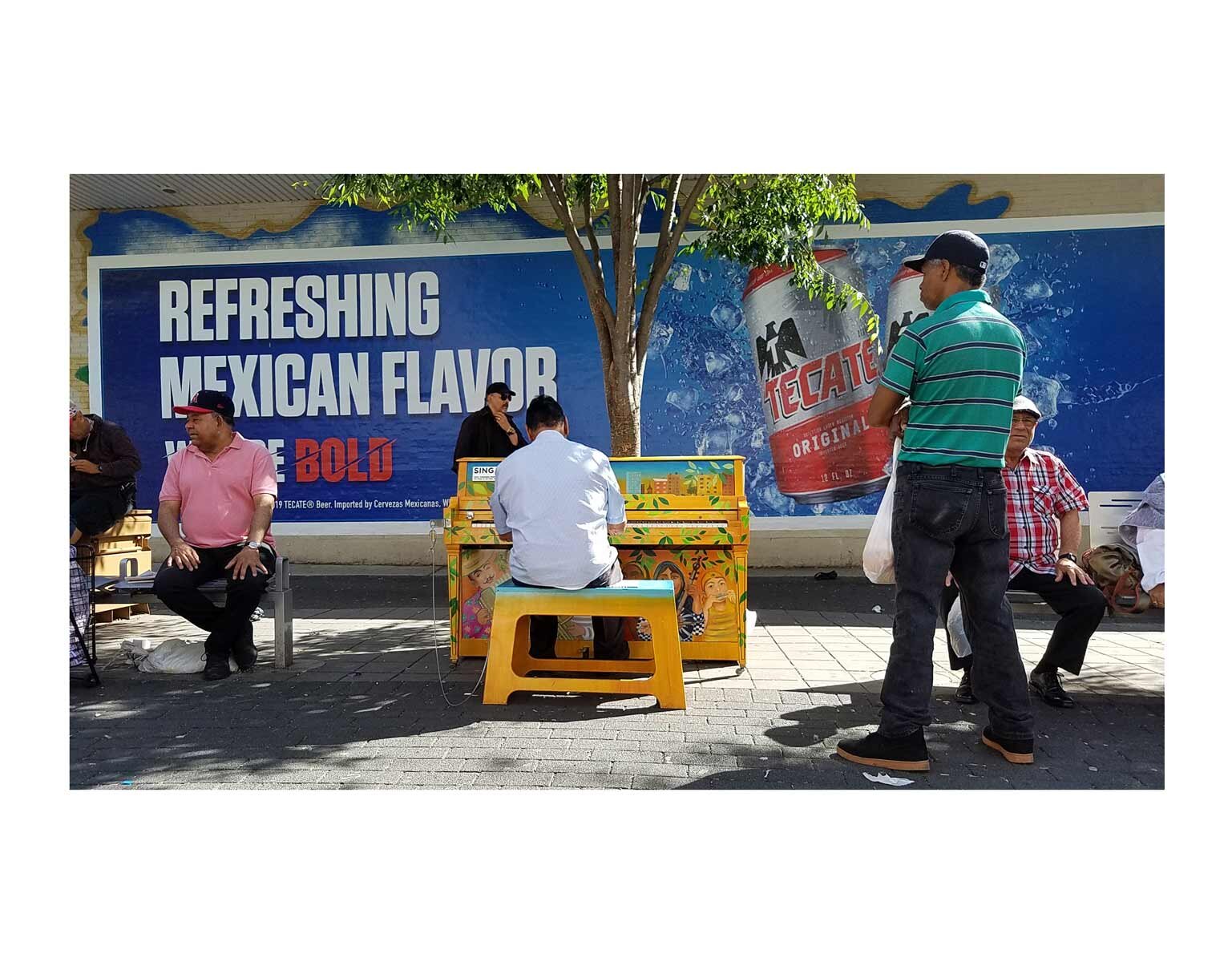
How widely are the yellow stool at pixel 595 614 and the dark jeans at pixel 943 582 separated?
44.3 inches

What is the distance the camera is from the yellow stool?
14.3 ft

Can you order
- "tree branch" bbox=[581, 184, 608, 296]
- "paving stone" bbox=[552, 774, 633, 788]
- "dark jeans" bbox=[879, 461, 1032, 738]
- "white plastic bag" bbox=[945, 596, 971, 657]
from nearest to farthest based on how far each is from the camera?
1. "paving stone" bbox=[552, 774, 633, 788]
2. "dark jeans" bbox=[879, 461, 1032, 738]
3. "white plastic bag" bbox=[945, 596, 971, 657]
4. "tree branch" bbox=[581, 184, 608, 296]

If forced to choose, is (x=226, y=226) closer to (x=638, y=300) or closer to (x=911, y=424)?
(x=638, y=300)

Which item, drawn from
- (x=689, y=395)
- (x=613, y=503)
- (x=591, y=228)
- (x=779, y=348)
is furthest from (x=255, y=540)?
(x=779, y=348)

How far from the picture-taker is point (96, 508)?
20.8 feet

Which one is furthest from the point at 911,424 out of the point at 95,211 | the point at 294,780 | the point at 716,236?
the point at 95,211

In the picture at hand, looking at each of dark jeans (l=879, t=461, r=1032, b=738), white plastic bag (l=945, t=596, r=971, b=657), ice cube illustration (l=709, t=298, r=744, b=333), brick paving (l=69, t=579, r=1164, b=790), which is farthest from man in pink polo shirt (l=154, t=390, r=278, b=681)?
ice cube illustration (l=709, t=298, r=744, b=333)

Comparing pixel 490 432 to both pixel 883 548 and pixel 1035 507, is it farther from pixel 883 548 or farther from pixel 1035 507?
pixel 883 548

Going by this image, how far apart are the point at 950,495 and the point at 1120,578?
6.16ft

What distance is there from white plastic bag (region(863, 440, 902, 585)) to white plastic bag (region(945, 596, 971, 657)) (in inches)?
38.1

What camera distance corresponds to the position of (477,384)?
1054 cm

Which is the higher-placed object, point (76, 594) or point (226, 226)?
point (226, 226)

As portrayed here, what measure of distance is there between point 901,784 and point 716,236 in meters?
4.72

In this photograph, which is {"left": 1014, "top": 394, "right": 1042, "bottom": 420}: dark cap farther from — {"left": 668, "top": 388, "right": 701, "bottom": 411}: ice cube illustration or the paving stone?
{"left": 668, "top": 388, "right": 701, "bottom": 411}: ice cube illustration
